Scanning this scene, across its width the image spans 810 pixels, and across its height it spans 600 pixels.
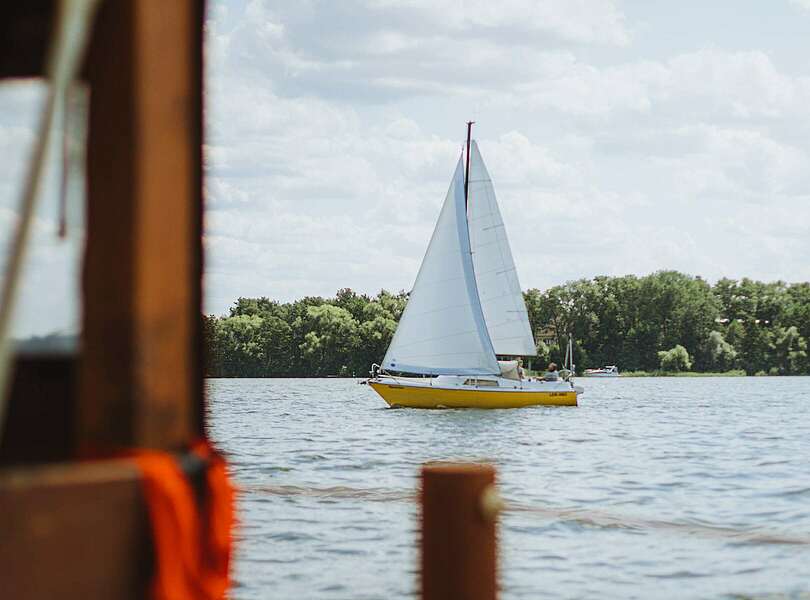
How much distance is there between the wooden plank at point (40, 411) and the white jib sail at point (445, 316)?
4191cm

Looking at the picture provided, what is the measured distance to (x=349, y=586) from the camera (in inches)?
449

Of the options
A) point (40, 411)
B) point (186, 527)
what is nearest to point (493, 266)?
point (40, 411)

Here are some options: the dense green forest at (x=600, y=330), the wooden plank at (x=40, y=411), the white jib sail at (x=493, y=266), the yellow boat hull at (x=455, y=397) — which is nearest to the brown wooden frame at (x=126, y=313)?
the wooden plank at (x=40, y=411)

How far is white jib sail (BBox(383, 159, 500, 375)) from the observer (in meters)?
45.7

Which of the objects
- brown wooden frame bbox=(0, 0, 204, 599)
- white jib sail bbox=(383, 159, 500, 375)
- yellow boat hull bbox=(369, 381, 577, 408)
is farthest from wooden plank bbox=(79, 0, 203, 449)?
yellow boat hull bbox=(369, 381, 577, 408)

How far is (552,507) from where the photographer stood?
18.5 metres

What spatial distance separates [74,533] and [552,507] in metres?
16.0

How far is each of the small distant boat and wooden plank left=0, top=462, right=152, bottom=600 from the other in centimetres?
13638

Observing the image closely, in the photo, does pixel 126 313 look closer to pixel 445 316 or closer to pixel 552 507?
pixel 552 507

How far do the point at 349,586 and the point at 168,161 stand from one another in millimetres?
8632

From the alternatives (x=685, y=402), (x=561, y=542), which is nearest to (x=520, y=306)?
(x=685, y=402)

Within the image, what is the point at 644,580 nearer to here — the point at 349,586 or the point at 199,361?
the point at 349,586

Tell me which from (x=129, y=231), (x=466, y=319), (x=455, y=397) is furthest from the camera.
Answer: (x=455, y=397)

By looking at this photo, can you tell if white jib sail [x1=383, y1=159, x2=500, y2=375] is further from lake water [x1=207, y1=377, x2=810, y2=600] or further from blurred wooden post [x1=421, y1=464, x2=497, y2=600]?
blurred wooden post [x1=421, y1=464, x2=497, y2=600]
